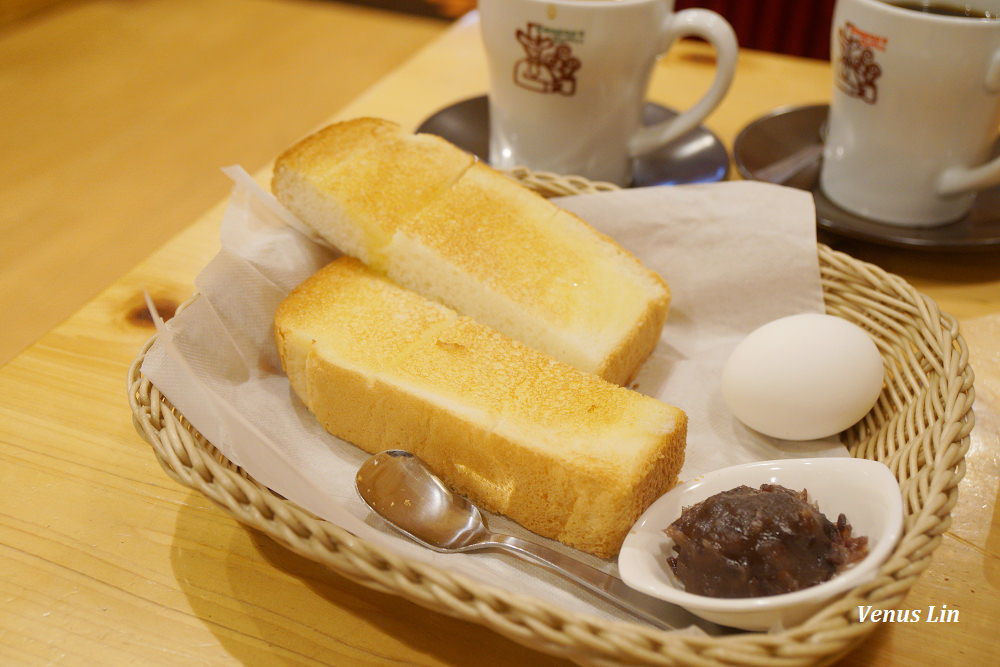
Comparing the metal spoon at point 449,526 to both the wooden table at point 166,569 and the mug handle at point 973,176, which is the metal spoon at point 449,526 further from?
the mug handle at point 973,176

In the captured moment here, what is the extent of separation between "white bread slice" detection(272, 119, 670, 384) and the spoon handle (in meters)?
0.24

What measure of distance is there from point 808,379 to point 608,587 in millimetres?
316

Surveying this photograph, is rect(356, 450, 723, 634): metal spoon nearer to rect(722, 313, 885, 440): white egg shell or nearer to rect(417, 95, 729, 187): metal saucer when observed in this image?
rect(722, 313, 885, 440): white egg shell

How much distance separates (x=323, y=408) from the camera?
83cm

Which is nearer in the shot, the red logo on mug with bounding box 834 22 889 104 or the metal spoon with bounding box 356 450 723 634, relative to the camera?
the metal spoon with bounding box 356 450 723 634

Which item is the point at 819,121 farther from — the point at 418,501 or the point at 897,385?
the point at 418,501

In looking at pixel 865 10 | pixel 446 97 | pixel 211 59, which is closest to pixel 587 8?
pixel 865 10

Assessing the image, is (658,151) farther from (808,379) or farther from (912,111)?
(808,379)

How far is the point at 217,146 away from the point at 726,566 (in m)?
1.43

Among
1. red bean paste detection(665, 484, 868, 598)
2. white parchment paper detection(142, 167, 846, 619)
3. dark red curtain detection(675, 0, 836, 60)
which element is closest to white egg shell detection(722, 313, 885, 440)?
white parchment paper detection(142, 167, 846, 619)

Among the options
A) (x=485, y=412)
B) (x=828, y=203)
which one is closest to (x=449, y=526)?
(x=485, y=412)

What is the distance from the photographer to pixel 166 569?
681 mm

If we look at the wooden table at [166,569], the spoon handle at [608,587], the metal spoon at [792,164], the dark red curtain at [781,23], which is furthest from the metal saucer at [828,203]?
the dark red curtain at [781,23]

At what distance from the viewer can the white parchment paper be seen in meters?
0.72
